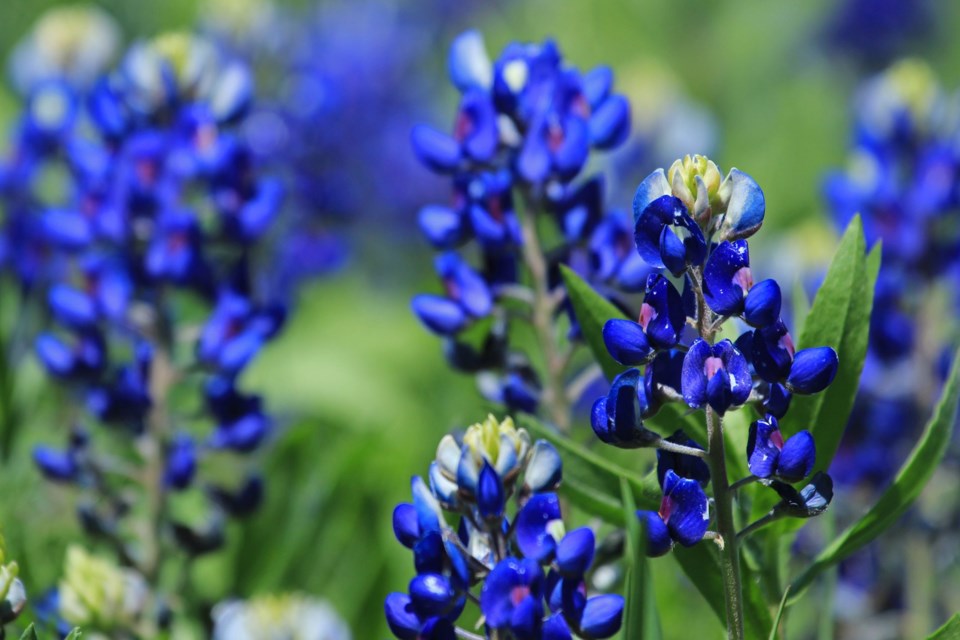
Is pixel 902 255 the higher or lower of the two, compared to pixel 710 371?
higher

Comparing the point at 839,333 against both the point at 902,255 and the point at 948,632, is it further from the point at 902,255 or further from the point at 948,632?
the point at 902,255

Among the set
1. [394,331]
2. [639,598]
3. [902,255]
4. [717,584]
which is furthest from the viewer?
[394,331]

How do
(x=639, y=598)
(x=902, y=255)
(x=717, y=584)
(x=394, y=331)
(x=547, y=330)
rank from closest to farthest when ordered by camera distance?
1. (x=639, y=598)
2. (x=717, y=584)
3. (x=547, y=330)
4. (x=902, y=255)
5. (x=394, y=331)

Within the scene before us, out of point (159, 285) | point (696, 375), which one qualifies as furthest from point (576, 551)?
point (159, 285)

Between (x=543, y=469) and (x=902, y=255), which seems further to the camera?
(x=902, y=255)

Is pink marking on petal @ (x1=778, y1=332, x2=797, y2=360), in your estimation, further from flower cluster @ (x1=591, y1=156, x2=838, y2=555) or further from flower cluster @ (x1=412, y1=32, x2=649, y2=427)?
flower cluster @ (x1=412, y1=32, x2=649, y2=427)

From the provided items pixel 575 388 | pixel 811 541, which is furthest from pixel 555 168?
pixel 811 541

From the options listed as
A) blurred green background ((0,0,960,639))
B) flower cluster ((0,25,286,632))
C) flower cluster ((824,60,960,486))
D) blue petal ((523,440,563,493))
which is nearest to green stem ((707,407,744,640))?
blue petal ((523,440,563,493))

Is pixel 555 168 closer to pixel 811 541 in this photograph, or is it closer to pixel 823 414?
pixel 823 414

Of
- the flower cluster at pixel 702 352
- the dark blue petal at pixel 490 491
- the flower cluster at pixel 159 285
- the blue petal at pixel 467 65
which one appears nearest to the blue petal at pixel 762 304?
the flower cluster at pixel 702 352
